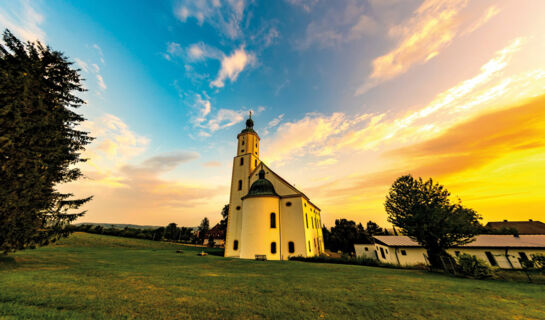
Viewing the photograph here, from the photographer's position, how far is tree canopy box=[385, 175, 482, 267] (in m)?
17.6

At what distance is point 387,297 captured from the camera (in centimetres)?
703

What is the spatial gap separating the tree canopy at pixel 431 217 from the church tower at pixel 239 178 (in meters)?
21.2

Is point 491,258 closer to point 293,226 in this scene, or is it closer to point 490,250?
point 490,250

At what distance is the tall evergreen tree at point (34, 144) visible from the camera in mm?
8078

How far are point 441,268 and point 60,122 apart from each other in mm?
31838

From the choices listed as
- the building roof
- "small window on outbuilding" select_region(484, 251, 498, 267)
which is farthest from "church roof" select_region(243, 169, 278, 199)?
"small window on outbuilding" select_region(484, 251, 498, 267)

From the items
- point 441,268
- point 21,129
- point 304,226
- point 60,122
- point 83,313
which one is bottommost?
point 441,268

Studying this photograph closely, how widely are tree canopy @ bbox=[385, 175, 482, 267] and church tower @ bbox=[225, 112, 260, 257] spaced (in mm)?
21164

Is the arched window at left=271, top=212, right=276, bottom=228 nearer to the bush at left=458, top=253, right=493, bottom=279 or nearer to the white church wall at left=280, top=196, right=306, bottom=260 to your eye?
the white church wall at left=280, top=196, right=306, bottom=260

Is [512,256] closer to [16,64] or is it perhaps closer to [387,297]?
[387,297]

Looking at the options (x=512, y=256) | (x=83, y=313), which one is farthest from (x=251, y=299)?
(x=512, y=256)

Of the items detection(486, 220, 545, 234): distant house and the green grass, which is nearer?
the green grass

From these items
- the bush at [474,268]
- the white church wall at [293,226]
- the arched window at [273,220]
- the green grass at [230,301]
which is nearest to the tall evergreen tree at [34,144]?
the green grass at [230,301]

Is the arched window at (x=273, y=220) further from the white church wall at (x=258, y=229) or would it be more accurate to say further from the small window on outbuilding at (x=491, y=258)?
the small window on outbuilding at (x=491, y=258)
